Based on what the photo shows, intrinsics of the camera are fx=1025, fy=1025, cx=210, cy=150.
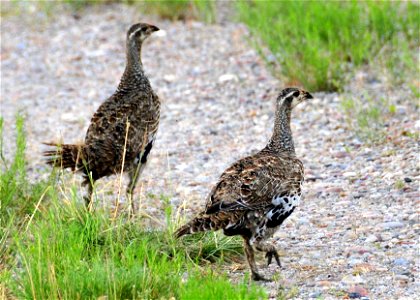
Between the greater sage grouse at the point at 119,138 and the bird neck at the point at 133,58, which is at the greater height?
the bird neck at the point at 133,58

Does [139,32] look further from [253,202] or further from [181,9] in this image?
[181,9]

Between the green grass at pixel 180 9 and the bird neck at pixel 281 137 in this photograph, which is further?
the green grass at pixel 180 9

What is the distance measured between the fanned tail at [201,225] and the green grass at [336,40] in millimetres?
4258

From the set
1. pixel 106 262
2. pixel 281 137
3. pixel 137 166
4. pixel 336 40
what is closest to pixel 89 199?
pixel 137 166

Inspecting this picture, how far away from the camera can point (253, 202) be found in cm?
642

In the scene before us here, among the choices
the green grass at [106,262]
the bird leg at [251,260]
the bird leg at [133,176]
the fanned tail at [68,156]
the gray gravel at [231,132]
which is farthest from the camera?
the bird leg at [133,176]

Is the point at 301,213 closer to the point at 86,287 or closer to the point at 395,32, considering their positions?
the point at 86,287

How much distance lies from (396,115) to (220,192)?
13.1ft

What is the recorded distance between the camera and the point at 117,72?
12.5m

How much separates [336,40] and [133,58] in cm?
312

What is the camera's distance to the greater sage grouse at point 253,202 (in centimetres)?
631

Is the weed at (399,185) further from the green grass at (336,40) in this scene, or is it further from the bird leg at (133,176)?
the green grass at (336,40)

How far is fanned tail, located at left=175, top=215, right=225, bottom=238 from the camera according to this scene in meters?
6.18

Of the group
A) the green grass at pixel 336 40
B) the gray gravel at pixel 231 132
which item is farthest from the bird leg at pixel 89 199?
the green grass at pixel 336 40
